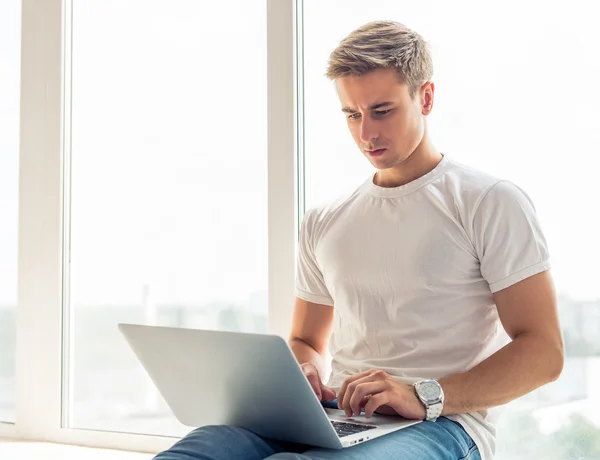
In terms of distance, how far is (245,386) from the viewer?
1.22m

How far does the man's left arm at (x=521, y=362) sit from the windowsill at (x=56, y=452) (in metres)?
1.11

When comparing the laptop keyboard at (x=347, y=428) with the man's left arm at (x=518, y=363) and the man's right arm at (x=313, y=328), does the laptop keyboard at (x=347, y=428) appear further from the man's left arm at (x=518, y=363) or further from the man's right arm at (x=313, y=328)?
the man's right arm at (x=313, y=328)

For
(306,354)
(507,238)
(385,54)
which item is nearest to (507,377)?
(507,238)

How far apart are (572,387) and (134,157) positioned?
4.42 feet

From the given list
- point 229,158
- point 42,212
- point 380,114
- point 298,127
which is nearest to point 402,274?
point 380,114

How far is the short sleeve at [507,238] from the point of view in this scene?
139 cm

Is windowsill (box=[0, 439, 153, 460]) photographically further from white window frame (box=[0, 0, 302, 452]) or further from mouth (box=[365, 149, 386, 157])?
mouth (box=[365, 149, 386, 157])

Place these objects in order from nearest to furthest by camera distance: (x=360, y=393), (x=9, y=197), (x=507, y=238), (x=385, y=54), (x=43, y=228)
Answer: (x=360, y=393) < (x=507, y=238) < (x=385, y=54) < (x=43, y=228) < (x=9, y=197)

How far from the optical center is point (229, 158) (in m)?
2.20

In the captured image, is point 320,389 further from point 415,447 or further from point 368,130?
point 368,130

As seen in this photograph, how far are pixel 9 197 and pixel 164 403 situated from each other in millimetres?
828

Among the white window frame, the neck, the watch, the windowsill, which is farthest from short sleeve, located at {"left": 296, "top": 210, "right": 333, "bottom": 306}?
the white window frame

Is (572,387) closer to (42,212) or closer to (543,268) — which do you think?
(543,268)

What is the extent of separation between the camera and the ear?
1574mm
